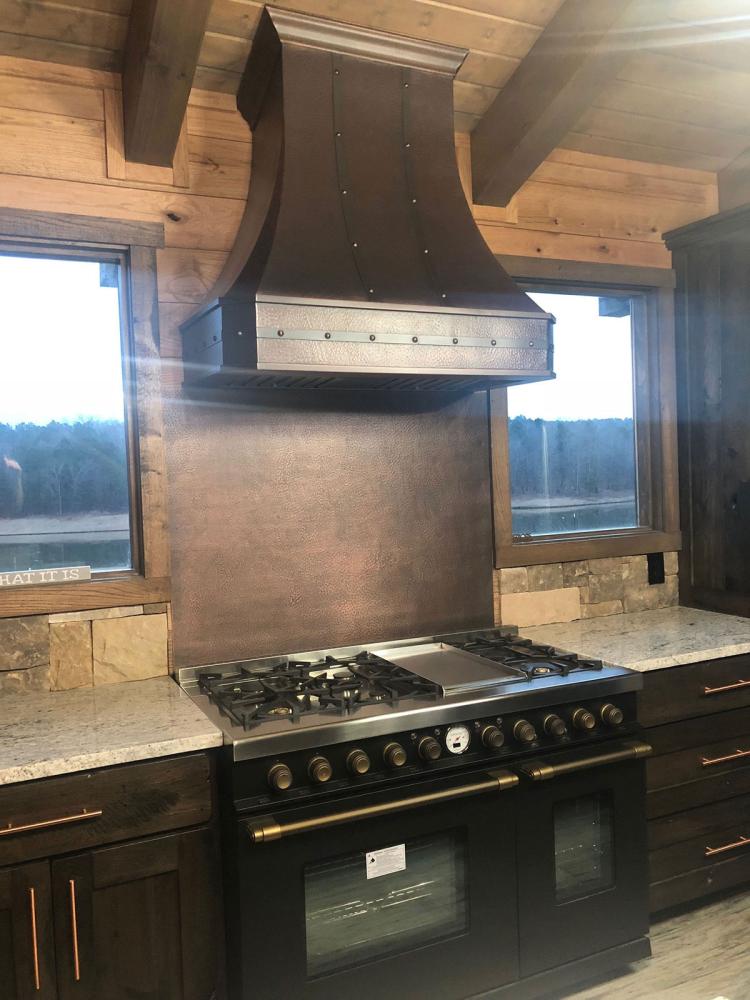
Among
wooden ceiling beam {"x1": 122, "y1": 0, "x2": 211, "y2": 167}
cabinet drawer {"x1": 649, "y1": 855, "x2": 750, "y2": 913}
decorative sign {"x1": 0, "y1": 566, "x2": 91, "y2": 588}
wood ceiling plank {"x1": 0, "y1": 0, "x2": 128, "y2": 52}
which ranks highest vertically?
wood ceiling plank {"x1": 0, "y1": 0, "x2": 128, "y2": 52}

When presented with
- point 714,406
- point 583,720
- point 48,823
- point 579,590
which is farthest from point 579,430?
point 48,823

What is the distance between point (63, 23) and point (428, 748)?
209 cm

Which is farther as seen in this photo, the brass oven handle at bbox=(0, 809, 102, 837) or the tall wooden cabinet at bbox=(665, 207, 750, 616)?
the tall wooden cabinet at bbox=(665, 207, 750, 616)

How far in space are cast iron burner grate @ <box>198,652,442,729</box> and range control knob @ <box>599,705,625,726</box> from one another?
1.69 feet

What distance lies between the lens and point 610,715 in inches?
90.9

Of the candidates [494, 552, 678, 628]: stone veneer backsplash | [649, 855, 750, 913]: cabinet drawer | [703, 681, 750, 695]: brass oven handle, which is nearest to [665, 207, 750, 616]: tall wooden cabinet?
[494, 552, 678, 628]: stone veneer backsplash

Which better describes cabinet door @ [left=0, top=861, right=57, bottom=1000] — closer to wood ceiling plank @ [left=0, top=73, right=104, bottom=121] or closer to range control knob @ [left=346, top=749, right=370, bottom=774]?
range control knob @ [left=346, top=749, right=370, bottom=774]

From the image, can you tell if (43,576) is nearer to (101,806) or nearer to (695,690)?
(101,806)

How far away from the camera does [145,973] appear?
1.85 meters

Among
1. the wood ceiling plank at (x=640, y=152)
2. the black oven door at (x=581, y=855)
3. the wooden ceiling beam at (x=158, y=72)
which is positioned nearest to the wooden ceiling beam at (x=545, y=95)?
the wood ceiling plank at (x=640, y=152)

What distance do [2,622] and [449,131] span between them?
6.19ft

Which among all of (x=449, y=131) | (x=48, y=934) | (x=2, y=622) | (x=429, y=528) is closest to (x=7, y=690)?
(x=2, y=622)

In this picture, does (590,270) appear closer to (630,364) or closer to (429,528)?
(630,364)

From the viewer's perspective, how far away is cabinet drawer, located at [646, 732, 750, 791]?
8.31 ft
